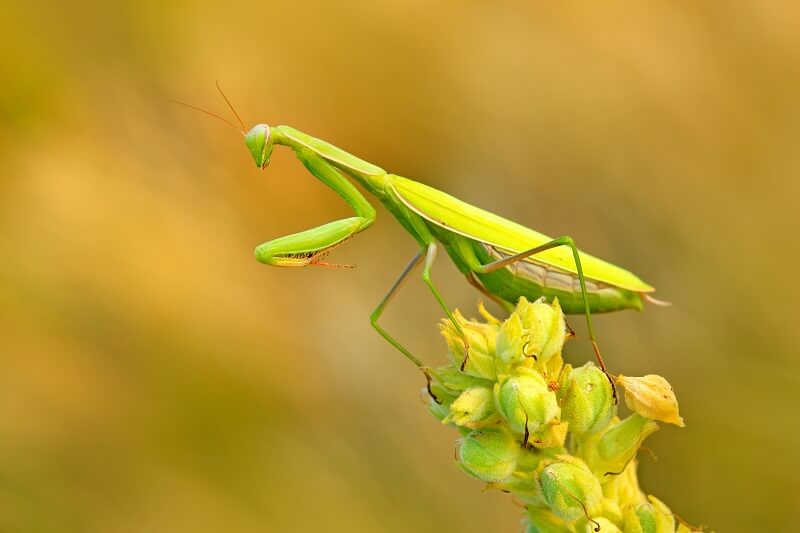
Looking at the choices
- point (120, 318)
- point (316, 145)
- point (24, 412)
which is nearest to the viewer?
point (316, 145)

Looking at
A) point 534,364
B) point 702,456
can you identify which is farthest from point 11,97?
point 702,456

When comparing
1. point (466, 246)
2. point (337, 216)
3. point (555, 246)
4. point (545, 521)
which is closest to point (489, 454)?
point (545, 521)

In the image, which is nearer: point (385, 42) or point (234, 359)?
point (234, 359)

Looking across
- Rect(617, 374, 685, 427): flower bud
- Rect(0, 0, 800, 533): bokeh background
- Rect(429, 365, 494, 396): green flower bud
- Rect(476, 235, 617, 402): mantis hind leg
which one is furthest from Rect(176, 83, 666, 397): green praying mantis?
Rect(0, 0, 800, 533): bokeh background

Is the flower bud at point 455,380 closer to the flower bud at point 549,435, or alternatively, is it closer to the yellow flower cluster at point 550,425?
the yellow flower cluster at point 550,425

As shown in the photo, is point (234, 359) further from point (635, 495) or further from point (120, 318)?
point (635, 495)

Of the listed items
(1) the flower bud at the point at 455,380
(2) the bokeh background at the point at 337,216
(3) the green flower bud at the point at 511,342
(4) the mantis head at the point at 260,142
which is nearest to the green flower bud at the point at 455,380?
(1) the flower bud at the point at 455,380

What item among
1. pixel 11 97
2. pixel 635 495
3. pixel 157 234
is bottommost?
pixel 635 495

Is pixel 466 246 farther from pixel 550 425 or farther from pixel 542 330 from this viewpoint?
pixel 550 425

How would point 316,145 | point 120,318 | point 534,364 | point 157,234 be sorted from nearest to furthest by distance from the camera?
point 534,364 < point 316,145 < point 120,318 < point 157,234
